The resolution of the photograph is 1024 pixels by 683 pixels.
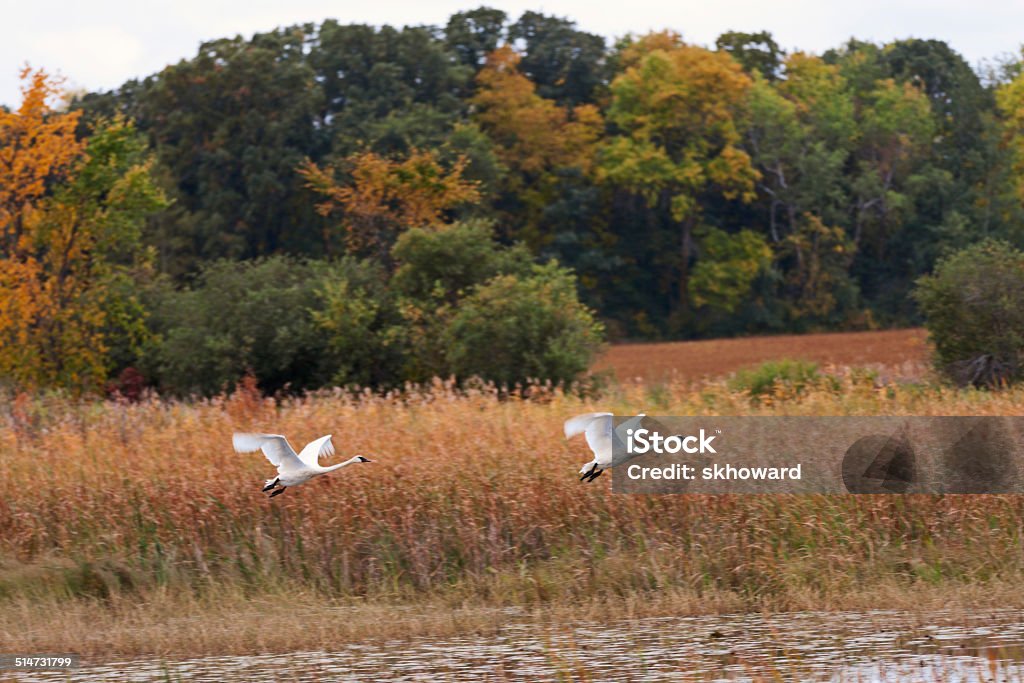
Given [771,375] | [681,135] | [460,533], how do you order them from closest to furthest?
[460,533], [771,375], [681,135]

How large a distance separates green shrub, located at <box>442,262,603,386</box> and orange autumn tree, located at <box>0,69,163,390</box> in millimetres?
9980

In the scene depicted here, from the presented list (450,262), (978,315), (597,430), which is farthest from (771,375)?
(597,430)

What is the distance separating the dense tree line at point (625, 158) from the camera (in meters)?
59.4

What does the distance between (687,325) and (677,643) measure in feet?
182

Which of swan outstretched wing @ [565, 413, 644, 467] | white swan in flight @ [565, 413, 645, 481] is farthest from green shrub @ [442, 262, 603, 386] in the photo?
swan outstretched wing @ [565, 413, 644, 467]

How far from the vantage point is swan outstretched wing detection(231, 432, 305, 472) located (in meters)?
8.13

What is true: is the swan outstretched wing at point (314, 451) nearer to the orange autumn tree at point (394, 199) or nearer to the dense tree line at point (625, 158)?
the orange autumn tree at point (394, 199)

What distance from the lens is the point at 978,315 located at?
28.4m

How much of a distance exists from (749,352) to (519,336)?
29.7m

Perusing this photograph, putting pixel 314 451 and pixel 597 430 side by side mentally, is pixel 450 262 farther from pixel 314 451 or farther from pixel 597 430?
pixel 314 451

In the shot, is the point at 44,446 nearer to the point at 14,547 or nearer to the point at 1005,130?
the point at 14,547

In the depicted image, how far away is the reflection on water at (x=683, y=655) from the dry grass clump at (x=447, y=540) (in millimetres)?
528

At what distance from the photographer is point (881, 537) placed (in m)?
12.6

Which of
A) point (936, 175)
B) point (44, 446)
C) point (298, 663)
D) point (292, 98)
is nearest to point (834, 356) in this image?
point (936, 175)
